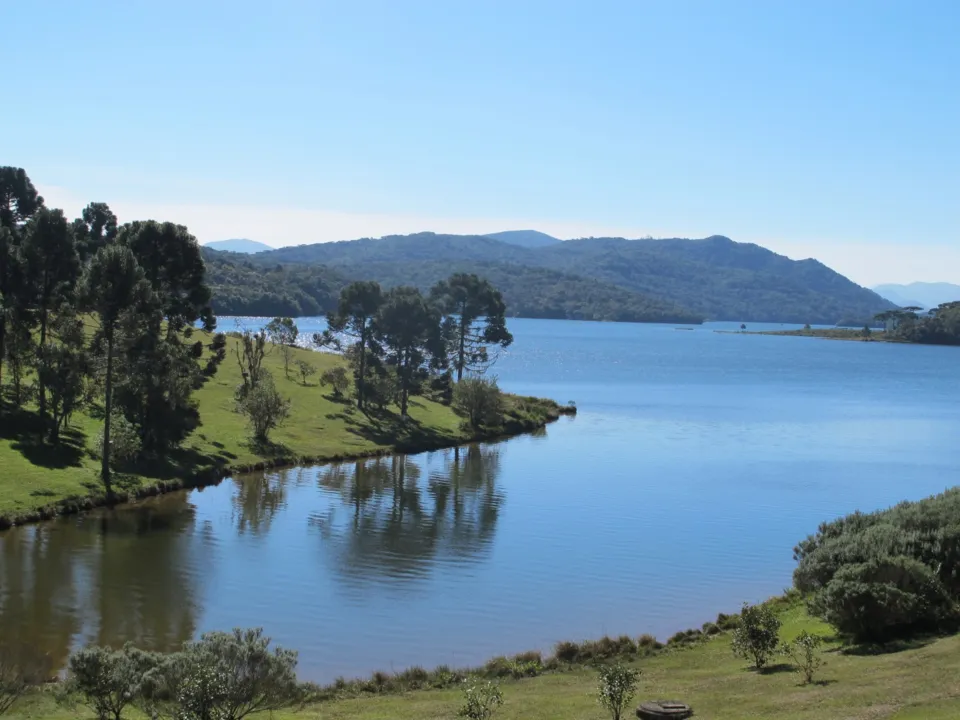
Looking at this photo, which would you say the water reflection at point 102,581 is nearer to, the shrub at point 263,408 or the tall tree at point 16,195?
the shrub at point 263,408

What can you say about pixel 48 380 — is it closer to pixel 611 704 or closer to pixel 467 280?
pixel 611 704

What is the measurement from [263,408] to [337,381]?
2067 cm

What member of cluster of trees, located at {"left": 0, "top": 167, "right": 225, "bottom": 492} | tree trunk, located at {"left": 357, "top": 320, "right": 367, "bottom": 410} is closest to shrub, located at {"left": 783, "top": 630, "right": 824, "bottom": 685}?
cluster of trees, located at {"left": 0, "top": 167, "right": 225, "bottom": 492}

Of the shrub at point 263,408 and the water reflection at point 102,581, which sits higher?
the shrub at point 263,408

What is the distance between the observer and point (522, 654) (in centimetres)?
2886

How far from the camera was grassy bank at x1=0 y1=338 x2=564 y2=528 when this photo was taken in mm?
49125

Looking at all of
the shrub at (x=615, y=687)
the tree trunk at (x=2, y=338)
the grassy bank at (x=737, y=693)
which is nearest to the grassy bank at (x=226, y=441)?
the tree trunk at (x=2, y=338)

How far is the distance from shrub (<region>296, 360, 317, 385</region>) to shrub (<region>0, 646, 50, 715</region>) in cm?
6500

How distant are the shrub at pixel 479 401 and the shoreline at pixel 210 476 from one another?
1.50 m

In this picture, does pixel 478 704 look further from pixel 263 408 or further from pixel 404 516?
pixel 263 408

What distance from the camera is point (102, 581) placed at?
37.4 metres

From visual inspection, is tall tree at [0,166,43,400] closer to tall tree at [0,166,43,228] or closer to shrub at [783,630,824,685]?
tall tree at [0,166,43,228]

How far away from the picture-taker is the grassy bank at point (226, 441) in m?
49.1

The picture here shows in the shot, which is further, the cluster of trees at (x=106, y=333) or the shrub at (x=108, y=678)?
the cluster of trees at (x=106, y=333)
